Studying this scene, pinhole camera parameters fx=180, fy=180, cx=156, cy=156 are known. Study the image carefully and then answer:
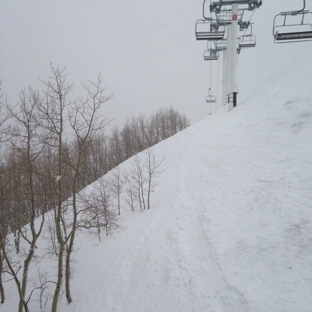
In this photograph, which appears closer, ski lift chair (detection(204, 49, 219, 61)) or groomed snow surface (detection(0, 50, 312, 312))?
groomed snow surface (detection(0, 50, 312, 312))

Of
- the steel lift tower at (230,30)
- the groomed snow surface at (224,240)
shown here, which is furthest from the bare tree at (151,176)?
the steel lift tower at (230,30)

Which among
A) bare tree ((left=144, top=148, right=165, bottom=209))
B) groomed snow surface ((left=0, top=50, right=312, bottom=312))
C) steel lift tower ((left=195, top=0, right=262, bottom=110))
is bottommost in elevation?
groomed snow surface ((left=0, top=50, right=312, bottom=312))

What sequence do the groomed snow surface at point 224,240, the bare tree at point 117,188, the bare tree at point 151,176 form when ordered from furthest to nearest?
the bare tree at point 117,188
the bare tree at point 151,176
the groomed snow surface at point 224,240

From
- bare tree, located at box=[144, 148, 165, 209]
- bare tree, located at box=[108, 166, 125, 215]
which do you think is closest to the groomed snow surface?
bare tree, located at box=[144, 148, 165, 209]

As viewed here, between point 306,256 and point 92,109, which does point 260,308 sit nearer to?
point 306,256

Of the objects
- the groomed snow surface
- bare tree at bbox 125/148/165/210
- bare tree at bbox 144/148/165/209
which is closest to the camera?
the groomed snow surface

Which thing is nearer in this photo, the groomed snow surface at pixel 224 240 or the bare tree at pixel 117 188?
the groomed snow surface at pixel 224 240

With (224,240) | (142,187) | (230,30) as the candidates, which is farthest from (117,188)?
(230,30)

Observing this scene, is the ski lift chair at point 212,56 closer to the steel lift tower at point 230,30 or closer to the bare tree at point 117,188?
the steel lift tower at point 230,30

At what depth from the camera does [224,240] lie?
18.1ft

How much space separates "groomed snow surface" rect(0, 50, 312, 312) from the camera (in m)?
4.12

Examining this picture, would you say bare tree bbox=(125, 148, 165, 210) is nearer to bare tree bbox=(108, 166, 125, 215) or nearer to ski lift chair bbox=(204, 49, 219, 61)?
bare tree bbox=(108, 166, 125, 215)

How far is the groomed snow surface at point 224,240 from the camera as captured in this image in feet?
13.5

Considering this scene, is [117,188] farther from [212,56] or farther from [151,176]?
[212,56]
